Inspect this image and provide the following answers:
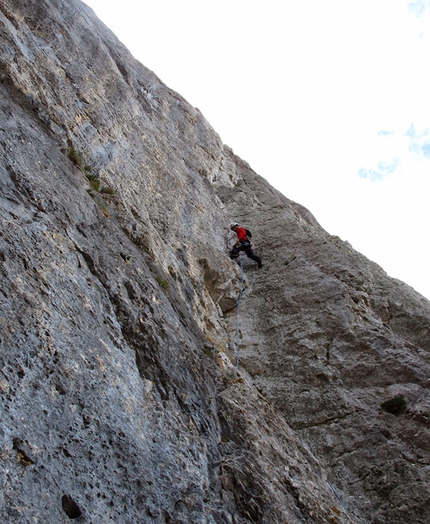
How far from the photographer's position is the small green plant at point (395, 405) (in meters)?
10.5

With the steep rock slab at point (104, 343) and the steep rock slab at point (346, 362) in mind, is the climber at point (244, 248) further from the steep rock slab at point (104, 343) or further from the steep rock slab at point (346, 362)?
the steep rock slab at point (104, 343)

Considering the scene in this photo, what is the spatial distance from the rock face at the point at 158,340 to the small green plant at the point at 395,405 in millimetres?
60

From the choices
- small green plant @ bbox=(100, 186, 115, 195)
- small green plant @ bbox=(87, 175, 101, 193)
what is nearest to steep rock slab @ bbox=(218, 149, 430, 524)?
small green plant @ bbox=(100, 186, 115, 195)

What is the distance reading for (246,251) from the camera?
15.7 m

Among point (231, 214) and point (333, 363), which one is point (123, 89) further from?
point (333, 363)

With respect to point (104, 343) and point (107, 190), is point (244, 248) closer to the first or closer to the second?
point (107, 190)

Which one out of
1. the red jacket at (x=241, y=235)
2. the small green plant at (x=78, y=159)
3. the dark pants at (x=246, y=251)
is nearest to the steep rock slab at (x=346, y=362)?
the dark pants at (x=246, y=251)

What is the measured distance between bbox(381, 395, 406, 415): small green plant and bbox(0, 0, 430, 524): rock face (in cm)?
6

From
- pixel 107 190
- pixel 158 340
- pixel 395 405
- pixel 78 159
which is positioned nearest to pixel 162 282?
pixel 158 340

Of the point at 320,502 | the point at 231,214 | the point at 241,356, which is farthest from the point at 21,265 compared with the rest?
the point at 231,214

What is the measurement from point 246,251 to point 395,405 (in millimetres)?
6805

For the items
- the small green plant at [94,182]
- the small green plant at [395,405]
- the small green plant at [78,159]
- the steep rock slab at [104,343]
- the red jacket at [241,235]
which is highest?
the red jacket at [241,235]

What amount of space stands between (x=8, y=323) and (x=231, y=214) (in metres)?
14.4

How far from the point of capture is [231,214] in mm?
19203
